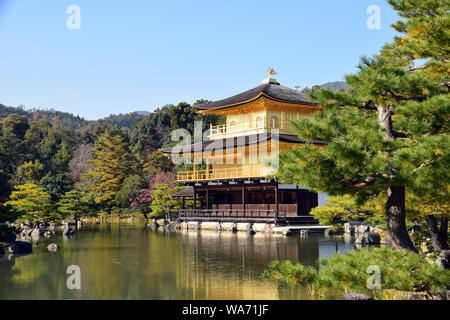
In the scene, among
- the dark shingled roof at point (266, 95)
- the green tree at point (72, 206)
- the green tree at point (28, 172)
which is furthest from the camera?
the green tree at point (28, 172)

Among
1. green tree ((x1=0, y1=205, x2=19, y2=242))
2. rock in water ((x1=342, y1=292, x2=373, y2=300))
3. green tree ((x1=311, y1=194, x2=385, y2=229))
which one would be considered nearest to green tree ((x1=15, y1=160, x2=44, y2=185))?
green tree ((x1=0, y1=205, x2=19, y2=242))

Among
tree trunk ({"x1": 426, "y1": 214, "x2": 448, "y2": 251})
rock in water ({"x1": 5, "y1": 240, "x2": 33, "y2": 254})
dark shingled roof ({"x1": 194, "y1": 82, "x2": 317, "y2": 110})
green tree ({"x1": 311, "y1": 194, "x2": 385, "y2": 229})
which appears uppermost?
dark shingled roof ({"x1": 194, "y1": 82, "x2": 317, "y2": 110})

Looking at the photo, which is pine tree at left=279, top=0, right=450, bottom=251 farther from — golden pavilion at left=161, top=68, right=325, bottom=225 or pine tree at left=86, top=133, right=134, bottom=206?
pine tree at left=86, top=133, right=134, bottom=206

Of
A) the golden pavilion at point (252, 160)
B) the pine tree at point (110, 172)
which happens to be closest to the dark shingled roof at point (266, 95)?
the golden pavilion at point (252, 160)

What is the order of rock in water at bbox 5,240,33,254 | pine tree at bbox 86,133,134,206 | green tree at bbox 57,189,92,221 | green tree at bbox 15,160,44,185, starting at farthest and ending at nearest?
green tree at bbox 15,160,44,185, pine tree at bbox 86,133,134,206, green tree at bbox 57,189,92,221, rock in water at bbox 5,240,33,254

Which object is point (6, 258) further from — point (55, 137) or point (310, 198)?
point (55, 137)

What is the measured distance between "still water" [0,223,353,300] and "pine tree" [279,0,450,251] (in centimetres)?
311

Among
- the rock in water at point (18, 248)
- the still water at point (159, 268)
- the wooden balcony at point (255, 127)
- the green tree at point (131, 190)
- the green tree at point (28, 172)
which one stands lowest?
the still water at point (159, 268)

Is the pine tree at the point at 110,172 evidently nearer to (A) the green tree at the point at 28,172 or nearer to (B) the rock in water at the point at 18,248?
(A) the green tree at the point at 28,172

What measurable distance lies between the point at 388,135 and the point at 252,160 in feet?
75.2

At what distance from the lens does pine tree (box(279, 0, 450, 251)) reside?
6914 millimetres

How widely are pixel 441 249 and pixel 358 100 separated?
16.7 feet

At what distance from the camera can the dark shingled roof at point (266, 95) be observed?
31.4m

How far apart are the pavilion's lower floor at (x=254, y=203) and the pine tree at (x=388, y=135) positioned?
18765 mm
